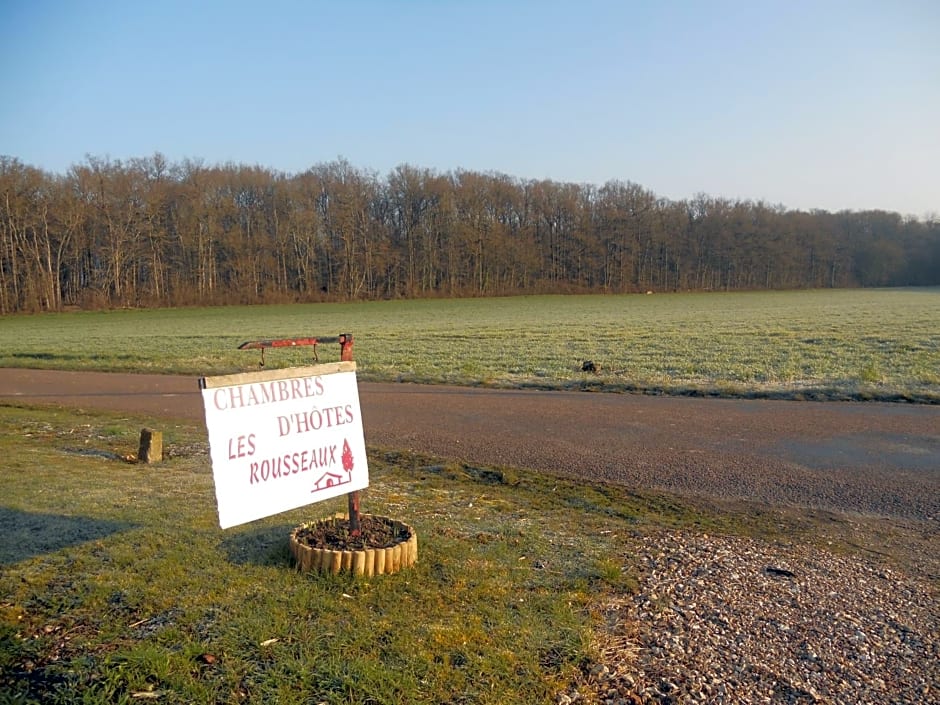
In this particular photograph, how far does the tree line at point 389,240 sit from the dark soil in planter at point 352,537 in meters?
66.1

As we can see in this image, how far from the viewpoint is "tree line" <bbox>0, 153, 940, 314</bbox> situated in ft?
215

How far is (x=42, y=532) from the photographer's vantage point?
4.99 meters

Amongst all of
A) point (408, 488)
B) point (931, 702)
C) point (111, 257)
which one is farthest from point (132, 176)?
point (931, 702)

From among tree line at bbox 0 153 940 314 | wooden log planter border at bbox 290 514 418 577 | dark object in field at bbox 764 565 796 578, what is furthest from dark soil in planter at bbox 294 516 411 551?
tree line at bbox 0 153 940 314

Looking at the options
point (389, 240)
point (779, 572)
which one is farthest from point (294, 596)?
point (389, 240)

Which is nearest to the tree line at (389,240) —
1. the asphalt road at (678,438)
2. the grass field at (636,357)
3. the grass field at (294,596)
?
the grass field at (636,357)

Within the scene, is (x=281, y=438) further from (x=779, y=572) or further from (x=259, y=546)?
(x=779, y=572)

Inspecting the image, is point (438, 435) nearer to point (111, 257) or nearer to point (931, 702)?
point (931, 702)

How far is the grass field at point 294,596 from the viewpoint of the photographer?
3.09m

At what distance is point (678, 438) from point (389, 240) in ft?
249

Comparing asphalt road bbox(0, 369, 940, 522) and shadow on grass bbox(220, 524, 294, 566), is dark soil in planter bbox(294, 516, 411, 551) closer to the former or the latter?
shadow on grass bbox(220, 524, 294, 566)

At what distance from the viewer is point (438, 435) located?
9398 mm

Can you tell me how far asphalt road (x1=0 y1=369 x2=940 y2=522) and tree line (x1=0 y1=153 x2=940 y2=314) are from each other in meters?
59.4

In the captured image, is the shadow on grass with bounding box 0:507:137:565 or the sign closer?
the sign
